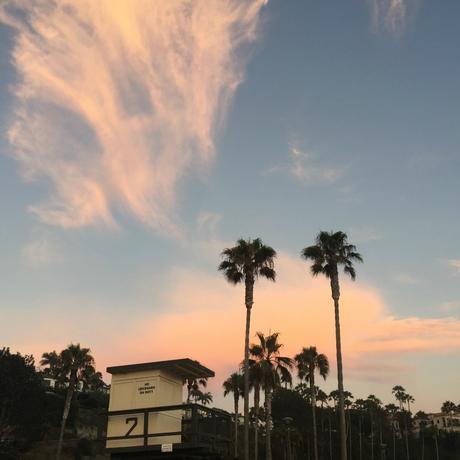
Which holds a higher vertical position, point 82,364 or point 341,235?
point 341,235

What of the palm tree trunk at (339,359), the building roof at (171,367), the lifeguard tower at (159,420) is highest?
the palm tree trunk at (339,359)

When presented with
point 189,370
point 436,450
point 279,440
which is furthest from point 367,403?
point 189,370

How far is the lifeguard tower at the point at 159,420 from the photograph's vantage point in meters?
15.9

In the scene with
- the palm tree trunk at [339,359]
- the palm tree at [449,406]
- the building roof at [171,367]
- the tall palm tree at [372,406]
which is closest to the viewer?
the building roof at [171,367]

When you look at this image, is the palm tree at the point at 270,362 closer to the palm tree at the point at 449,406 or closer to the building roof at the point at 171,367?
the building roof at the point at 171,367

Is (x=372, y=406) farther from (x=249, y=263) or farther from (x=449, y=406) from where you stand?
(x=249, y=263)

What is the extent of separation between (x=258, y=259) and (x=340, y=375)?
9966 millimetres

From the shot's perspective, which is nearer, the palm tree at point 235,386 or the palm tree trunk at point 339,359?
the palm tree trunk at point 339,359

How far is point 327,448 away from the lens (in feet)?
304

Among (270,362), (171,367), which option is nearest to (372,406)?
(270,362)

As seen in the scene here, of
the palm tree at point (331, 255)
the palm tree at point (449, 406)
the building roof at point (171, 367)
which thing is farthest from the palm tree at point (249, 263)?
the palm tree at point (449, 406)

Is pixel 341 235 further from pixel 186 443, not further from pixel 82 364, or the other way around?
pixel 82 364

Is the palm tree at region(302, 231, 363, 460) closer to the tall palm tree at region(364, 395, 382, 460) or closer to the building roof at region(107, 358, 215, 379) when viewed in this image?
the building roof at region(107, 358, 215, 379)

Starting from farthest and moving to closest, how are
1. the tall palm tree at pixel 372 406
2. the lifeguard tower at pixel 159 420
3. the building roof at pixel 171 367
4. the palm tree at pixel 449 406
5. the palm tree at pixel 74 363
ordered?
the palm tree at pixel 449 406 → the tall palm tree at pixel 372 406 → the palm tree at pixel 74 363 → the building roof at pixel 171 367 → the lifeguard tower at pixel 159 420
